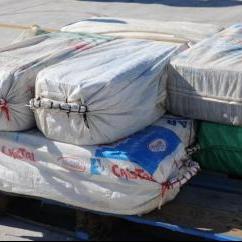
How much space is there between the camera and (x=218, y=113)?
4.78 meters

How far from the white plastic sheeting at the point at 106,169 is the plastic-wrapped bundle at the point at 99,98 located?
0.31 ft

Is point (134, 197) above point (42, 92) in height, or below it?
below

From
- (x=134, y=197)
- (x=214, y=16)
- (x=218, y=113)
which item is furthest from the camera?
(x=214, y=16)

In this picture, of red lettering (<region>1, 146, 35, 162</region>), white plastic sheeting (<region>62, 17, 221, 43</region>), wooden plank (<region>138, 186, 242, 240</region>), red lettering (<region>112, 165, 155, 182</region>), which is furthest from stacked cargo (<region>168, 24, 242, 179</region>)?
red lettering (<region>1, 146, 35, 162</region>)

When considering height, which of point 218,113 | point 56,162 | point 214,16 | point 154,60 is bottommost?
point 214,16

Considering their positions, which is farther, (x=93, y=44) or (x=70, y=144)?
(x=93, y=44)

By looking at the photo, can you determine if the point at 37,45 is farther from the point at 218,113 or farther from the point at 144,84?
the point at 218,113

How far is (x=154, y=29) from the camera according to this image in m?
5.88

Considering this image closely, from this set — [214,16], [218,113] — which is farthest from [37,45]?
[214,16]

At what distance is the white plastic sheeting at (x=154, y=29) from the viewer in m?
5.71

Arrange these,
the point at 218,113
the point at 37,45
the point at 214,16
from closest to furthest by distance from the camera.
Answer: the point at 218,113 < the point at 37,45 < the point at 214,16

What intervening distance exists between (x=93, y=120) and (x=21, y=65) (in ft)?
2.66

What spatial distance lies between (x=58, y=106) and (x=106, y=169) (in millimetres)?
562

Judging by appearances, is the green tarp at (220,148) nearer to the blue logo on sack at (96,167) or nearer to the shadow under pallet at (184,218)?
the shadow under pallet at (184,218)
